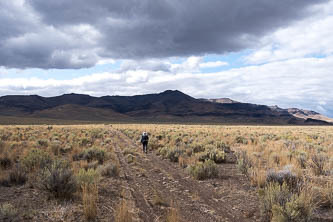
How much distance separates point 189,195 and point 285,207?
2.82 meters

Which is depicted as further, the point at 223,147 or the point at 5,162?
the point at 223,147

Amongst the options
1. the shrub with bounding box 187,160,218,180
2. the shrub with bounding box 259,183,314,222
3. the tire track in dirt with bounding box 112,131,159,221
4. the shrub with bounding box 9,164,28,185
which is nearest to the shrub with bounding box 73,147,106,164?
the tire track in dirt with bounding box 112,131,159,221

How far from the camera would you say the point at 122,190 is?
7.15 metres

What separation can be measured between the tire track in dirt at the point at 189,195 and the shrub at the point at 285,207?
1.71 ft

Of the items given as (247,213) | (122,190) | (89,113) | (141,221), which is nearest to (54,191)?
(122,190)

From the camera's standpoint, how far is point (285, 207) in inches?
187

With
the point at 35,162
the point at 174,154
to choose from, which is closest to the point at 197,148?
the point at 174,154

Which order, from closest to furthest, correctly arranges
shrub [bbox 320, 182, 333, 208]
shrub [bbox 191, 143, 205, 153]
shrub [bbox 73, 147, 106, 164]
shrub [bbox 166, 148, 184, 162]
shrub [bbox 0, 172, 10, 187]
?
shrub [bbox 320, 182, 333, 208], shrub [bbox 0, 172, 10, 187], shrub [bbox 73, 147, 106, 164], shrub [bbox 166, 148, 184, 162], shrub [bbox 191, 143, 205, 153]

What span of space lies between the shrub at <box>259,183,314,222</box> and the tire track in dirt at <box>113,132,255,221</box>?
522mm

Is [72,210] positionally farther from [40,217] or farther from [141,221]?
[141,221]

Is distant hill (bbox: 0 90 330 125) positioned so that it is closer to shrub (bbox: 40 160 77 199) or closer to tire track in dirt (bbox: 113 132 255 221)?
tire track in dirt (bbox: 113 132 255 221)

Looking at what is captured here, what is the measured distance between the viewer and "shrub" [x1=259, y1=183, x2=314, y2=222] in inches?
179

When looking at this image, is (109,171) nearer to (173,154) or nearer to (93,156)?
(93,156)

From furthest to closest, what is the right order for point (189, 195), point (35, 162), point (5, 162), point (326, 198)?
point (5, 162) < point (35, 162) < point (189, 195) < point (326, 198)
